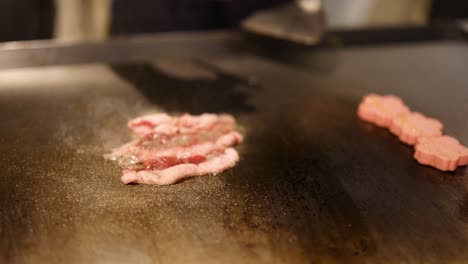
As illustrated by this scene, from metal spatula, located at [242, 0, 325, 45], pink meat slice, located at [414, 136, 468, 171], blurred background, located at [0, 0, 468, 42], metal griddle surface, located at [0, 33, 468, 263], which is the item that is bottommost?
metal griddle surface, located at [0, 33, 468, 263]

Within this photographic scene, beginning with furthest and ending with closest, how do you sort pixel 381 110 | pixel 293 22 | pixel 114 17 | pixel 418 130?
1. pixel 114 17
2. pixel 293 22
3. pixel 381 110
4. pixel 418 130

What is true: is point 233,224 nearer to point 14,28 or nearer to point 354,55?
point 354,55

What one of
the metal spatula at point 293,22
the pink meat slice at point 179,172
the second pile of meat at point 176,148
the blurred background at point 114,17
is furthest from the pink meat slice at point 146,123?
the blurred background at point 114,17

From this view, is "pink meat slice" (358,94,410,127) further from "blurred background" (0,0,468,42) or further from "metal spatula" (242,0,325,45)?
"blurred background" (0,0,468,42)

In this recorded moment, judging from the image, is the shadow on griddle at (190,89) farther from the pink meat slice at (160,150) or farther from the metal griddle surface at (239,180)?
the pink meat slice at (160,150)

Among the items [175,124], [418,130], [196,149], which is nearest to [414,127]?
[418,130]

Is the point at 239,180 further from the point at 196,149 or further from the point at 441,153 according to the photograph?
the point at 441,153

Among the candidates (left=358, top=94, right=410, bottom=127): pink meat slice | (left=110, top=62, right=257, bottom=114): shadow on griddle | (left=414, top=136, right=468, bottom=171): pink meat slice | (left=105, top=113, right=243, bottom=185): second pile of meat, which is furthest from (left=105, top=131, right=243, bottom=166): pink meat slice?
(left=414, top=136, right=468, bottom=171): pink meat slice
